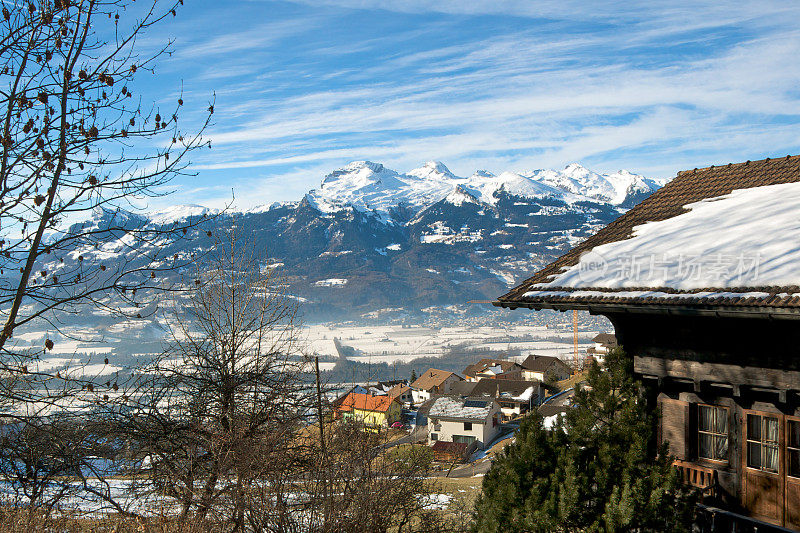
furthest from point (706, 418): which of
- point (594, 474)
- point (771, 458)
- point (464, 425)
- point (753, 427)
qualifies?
point (464, 425)

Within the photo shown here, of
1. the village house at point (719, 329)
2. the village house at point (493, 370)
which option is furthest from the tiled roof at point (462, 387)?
the village house at point (719, 329)

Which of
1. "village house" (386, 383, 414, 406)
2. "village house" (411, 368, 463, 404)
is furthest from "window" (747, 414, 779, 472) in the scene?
"village house" (411, 368, 463, 404)

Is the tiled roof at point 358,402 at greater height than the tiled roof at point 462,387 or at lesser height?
greater

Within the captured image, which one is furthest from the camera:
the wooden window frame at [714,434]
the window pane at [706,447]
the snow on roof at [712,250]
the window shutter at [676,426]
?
the window shutter at [676,426]

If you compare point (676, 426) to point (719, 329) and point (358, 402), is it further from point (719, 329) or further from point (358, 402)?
point (358, 402)

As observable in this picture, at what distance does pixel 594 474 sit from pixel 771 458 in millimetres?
2254

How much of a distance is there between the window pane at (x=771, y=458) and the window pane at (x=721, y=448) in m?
0.45

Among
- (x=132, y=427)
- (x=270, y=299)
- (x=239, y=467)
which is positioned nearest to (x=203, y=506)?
(x=239, y=467)

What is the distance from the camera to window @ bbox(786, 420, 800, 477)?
6.87m

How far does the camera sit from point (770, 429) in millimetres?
7102

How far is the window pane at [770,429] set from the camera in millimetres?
7046

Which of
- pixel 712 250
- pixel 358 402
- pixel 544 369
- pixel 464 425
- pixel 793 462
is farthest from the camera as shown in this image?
pixel 544 369

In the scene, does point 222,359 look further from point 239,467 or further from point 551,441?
point 551,441

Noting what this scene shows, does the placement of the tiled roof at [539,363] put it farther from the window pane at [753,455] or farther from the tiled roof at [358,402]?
the window pane at [753,455]
